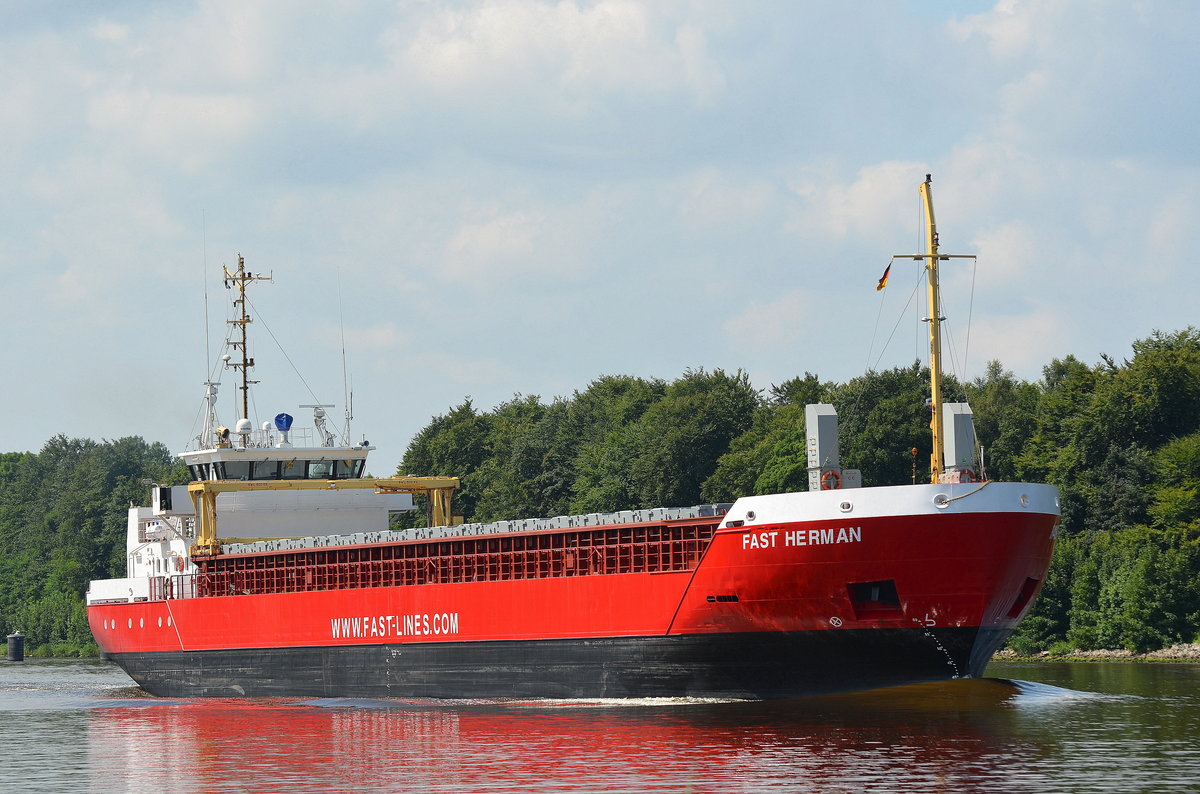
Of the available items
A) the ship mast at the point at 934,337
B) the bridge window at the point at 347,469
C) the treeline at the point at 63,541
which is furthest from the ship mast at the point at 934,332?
the treeline at the point at 63,541

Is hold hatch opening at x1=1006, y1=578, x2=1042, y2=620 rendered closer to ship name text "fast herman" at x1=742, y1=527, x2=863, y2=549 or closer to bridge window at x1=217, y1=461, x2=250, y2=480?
ship name text "fast herman" at x1=742, y1=527, x2=863, y2=549

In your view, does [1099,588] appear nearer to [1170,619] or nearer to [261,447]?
[1170,619]

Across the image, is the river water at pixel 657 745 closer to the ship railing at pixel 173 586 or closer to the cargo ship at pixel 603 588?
the cargo ship at pixel 603 588

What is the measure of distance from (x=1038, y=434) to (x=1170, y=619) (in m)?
13.1

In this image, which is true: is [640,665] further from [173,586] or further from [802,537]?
[173,586]

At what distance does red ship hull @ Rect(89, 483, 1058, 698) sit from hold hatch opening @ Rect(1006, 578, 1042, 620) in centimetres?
5

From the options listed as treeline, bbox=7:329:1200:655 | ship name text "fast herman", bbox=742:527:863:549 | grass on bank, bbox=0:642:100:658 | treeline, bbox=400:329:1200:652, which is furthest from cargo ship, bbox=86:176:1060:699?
grass on bank, bbox=0:642:100:658

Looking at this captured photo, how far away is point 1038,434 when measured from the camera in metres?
71.3

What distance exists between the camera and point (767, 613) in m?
38.1

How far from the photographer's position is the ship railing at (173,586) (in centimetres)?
5388

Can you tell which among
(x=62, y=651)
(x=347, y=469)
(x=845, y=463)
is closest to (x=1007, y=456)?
(x=845, y=463)

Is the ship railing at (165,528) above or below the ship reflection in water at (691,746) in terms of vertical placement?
above

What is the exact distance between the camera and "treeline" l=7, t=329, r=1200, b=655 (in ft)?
207

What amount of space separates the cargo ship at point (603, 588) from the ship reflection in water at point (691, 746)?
1120mm
